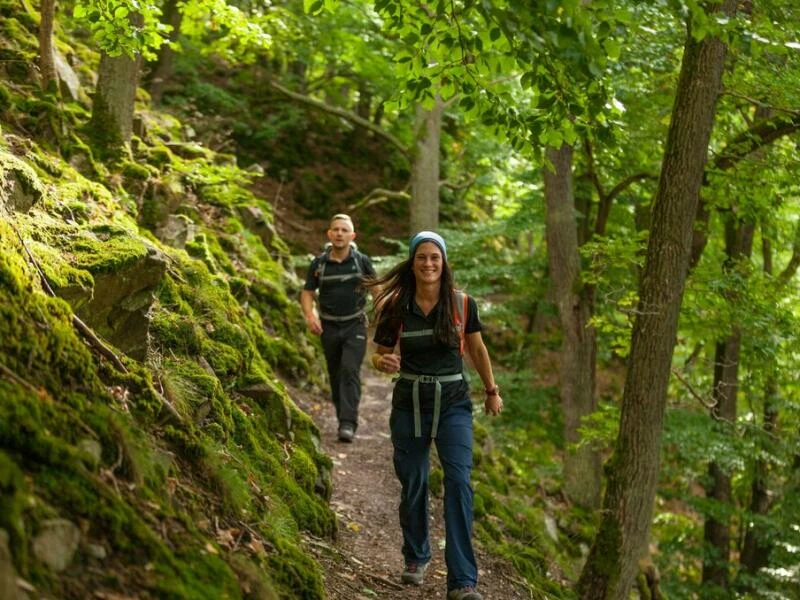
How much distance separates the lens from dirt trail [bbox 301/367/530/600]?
5105 millimetres

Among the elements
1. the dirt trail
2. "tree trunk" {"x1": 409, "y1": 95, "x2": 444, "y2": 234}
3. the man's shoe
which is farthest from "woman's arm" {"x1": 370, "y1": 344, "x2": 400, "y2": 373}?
"tree trunk" {"x1": 409, "y1": 95, "x2": 444, "y2": 234}

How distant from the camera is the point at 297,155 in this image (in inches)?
801

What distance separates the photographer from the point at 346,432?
841cm

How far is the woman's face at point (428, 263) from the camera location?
16.2 ft

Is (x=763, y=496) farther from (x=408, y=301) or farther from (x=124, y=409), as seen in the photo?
(x=124, y=409)

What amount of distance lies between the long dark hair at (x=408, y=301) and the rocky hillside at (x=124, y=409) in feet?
4.10

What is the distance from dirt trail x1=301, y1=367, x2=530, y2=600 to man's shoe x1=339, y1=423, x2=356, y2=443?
0.09 metres

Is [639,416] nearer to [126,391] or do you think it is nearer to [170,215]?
[126,391]

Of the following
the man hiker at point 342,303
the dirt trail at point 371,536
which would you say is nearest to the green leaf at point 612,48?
the dirt trail at point 371,536

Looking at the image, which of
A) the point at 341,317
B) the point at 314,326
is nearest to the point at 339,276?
the point at 341,317

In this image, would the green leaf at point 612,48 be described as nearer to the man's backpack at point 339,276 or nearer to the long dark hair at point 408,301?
the long dark hair at point 408,301

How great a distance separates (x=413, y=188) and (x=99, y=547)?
12577 millimetres

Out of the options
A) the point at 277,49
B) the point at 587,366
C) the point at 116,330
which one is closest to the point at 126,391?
the point at 116,330

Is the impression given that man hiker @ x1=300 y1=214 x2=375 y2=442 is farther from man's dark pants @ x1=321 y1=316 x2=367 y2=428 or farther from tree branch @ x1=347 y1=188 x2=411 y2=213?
tree branch @ x1=347 y1=188 x2=411 y2=213
